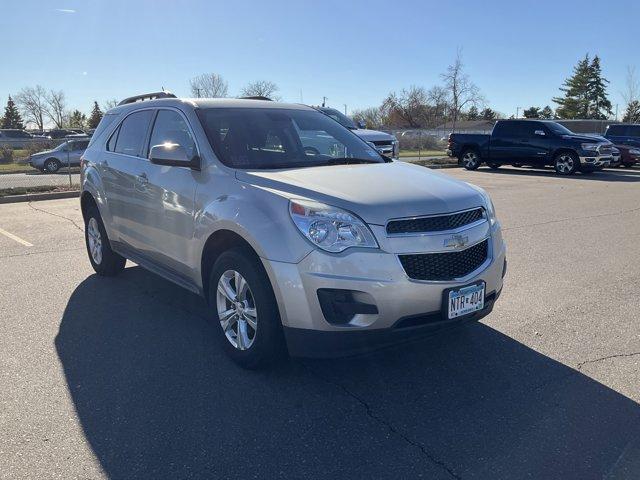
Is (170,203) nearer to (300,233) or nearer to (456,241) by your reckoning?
(300,233)

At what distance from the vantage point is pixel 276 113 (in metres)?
4.83

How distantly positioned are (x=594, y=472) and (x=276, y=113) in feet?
11.7

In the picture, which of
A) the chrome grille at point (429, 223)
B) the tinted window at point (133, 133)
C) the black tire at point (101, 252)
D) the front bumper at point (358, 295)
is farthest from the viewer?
the black tire at point (101, 252)

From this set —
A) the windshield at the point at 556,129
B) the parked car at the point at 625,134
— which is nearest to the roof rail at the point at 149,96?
the windshield at the point at 556,129

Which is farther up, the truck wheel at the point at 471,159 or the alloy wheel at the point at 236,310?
the alloy wheel at the point at 236,310

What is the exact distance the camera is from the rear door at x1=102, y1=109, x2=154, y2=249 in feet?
16.3

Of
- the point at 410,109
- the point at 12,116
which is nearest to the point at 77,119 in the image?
the point at 12,116

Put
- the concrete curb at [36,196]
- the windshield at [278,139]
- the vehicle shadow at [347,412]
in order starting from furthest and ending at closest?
the concrete curb at [36,196], the windshield at [278,139], the vehicle shadow at [347,412]

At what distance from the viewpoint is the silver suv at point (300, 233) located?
319cm

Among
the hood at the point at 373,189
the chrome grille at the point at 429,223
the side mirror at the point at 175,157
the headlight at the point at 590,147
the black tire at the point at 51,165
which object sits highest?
the side mirror at the point at 175,157

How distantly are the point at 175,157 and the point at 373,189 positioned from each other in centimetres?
150

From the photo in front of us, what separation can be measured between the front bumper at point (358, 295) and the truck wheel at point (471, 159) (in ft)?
62.4

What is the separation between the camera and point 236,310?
3.76m

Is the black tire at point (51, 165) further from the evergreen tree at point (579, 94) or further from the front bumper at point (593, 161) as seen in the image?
the evergreen tree at point (579, 94)
